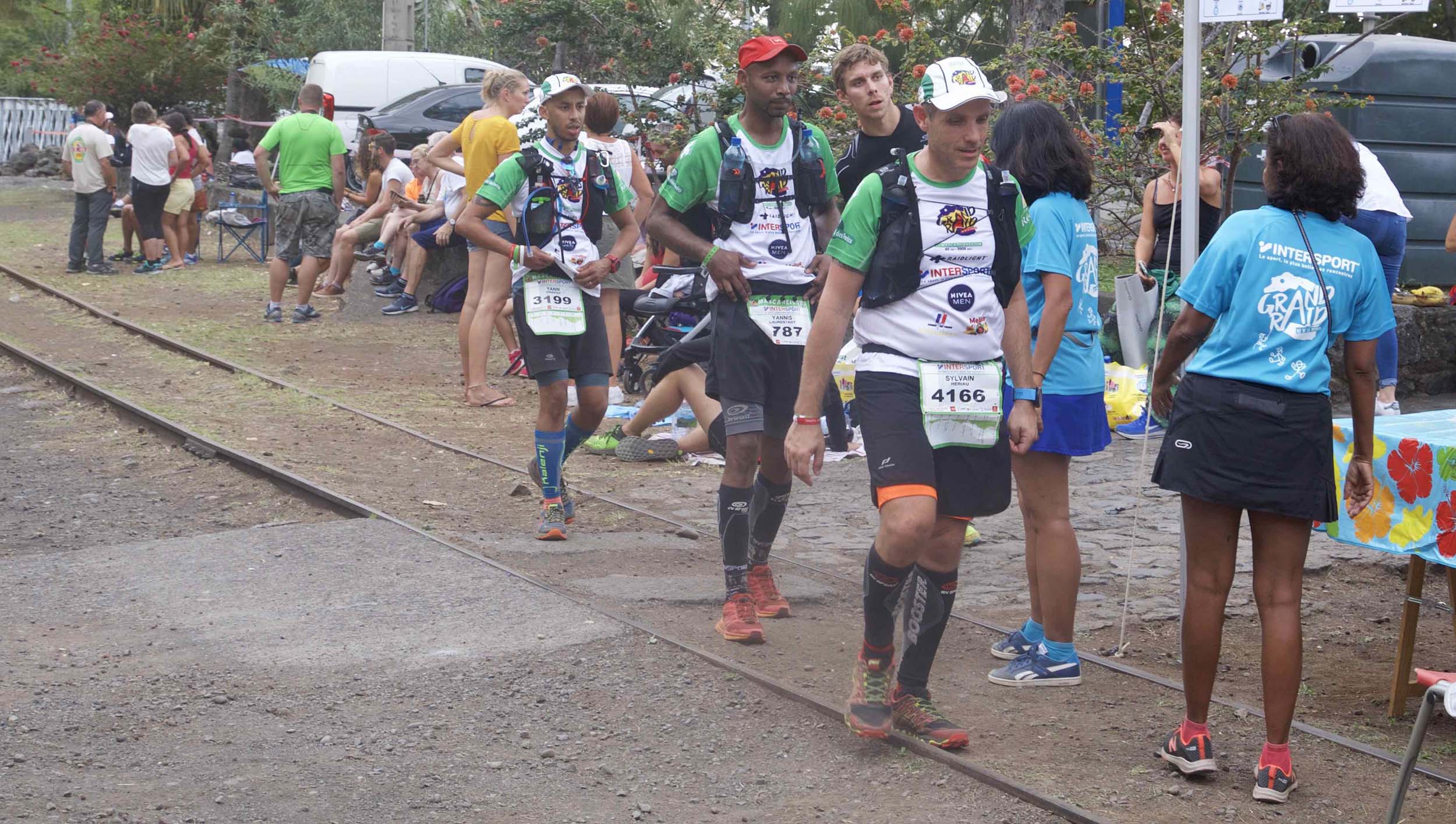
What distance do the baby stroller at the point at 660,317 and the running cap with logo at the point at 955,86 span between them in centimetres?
590

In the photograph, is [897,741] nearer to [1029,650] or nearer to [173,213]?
[1029,650]

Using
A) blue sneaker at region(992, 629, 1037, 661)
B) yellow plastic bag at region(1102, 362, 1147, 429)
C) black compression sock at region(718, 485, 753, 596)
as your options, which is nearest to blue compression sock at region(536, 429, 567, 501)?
black compression sock at region(718, 485, 753, 596)

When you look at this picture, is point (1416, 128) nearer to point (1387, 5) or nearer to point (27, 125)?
point (1387, 5)

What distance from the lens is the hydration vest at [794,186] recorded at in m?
5.41

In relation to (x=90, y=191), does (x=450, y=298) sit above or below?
below

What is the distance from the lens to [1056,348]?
4.75 metres

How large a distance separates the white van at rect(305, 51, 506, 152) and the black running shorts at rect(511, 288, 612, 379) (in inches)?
649

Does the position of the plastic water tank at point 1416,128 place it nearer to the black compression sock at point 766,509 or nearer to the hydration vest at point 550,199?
the hydration vest at point 550,199

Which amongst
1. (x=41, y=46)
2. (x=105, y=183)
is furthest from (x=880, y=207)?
(x=41, y=46)

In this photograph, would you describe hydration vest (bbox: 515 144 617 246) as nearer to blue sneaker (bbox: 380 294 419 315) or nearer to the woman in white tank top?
the woman in white tank top

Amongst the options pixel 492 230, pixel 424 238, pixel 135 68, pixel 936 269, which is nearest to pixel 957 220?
pixel 936 269

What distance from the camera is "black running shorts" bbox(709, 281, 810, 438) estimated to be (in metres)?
5.36

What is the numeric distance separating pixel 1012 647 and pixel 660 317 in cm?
568

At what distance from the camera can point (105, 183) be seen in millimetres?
17172
